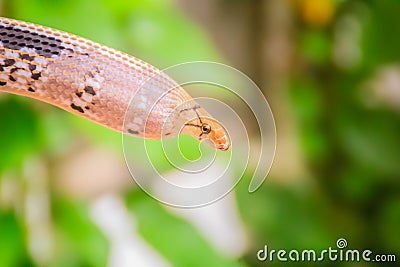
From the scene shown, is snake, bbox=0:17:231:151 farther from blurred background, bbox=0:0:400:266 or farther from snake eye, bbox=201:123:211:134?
blurred background, bbox=0:0:400:266

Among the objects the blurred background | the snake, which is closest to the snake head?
the snake

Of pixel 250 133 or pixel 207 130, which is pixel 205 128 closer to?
pixel 207 130

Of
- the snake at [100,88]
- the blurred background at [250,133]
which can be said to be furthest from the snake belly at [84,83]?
the blurred background at [250,133]

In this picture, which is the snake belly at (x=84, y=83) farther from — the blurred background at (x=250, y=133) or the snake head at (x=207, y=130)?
the blurred background at (x=250, y=133)

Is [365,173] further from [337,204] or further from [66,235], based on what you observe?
[66,235]

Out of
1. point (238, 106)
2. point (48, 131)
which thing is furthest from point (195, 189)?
point (48, 131)

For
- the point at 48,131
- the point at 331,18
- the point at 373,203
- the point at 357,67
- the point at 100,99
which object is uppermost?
the point at 331,18

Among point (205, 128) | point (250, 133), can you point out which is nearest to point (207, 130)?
point (205, 128)
